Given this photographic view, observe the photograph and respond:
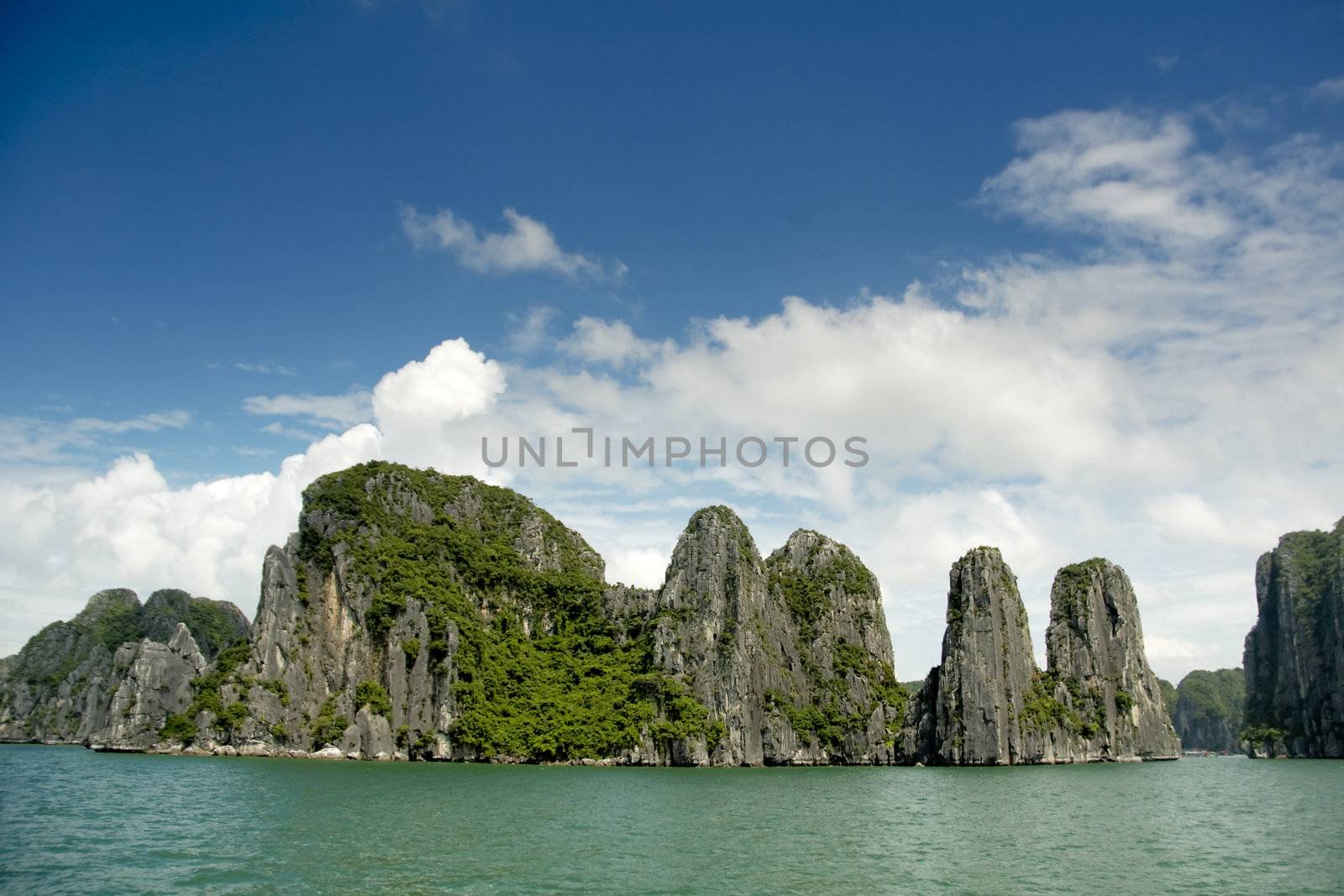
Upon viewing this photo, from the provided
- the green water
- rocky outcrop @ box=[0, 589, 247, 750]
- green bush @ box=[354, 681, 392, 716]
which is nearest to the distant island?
green bush @ box=[354, 681, 392, 716]

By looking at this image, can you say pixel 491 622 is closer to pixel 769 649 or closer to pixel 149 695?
pixel 769 649

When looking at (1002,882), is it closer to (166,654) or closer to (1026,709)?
(1026,709)

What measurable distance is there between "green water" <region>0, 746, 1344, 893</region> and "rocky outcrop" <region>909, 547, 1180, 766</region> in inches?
1421

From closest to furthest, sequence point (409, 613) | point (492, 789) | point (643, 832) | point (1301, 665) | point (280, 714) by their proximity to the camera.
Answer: point (643, 832)
point (492, 789)
point (280, 714)
point (409, 613)
point (1301, 665)

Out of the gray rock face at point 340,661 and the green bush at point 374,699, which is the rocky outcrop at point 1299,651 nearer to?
the gray rock face at point 340,661

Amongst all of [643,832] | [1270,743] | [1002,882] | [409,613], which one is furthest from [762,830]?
[1270,743]

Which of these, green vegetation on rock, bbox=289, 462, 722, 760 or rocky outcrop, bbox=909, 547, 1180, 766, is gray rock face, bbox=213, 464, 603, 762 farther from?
rocky outcrop, bbox=909, 547, 1180, 766

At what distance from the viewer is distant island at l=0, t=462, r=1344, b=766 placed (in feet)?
316

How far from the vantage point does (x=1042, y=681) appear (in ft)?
370

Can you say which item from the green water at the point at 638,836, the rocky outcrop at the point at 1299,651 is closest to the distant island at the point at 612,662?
the rocky outcrop at the point at 1299,651

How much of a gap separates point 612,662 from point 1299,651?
353 feet

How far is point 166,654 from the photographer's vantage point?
98.5 meters

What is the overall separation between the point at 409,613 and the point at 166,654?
92.2 ft

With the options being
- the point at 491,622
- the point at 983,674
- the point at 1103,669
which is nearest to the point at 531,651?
the point at 491,622
